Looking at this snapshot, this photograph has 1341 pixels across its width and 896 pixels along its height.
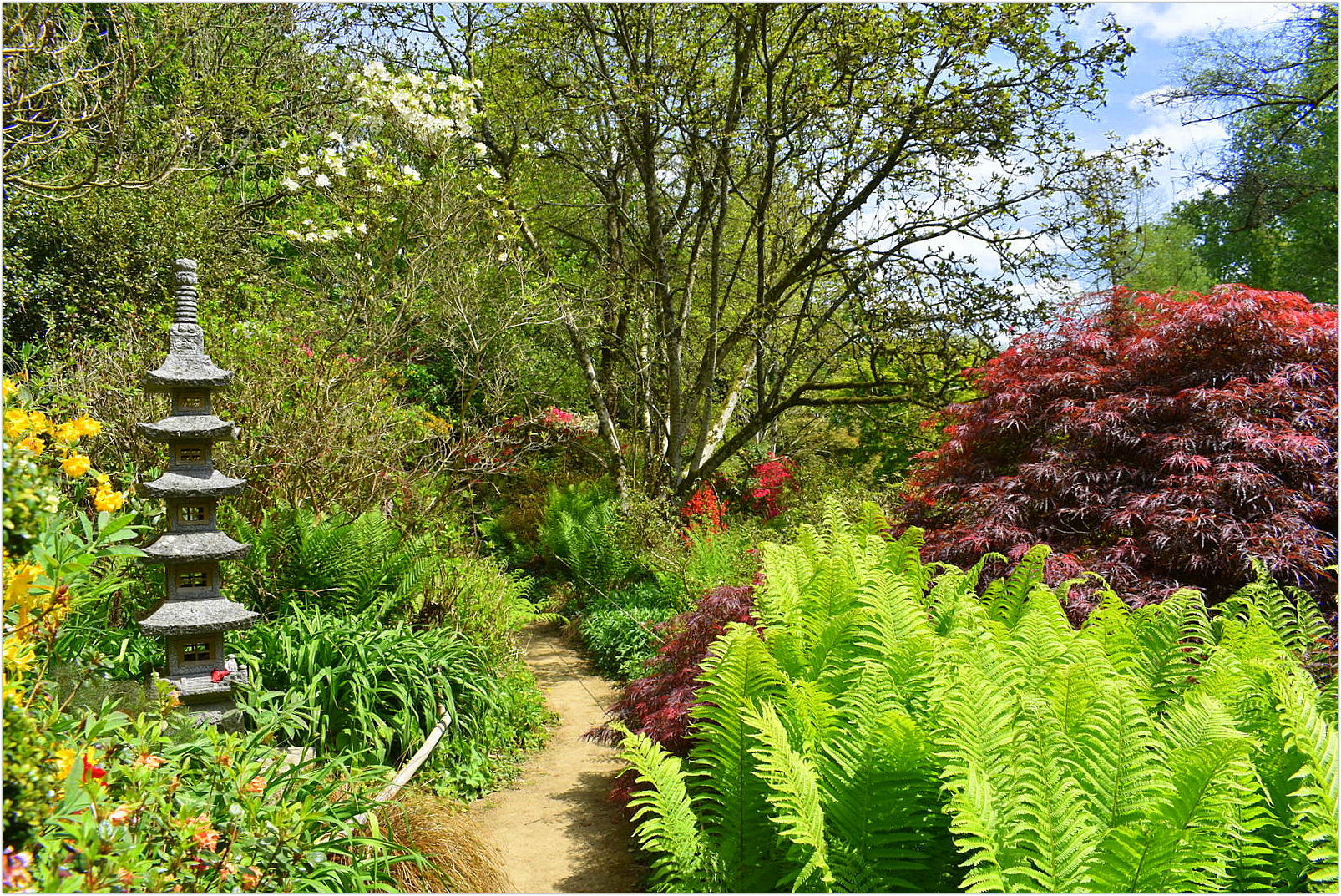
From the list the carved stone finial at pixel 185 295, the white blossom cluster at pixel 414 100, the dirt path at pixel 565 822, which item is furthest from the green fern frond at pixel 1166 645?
the white blossom cluster at pixel 414 100

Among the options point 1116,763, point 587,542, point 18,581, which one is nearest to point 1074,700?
point 1116,763

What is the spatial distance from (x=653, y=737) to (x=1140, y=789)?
7.16 ft

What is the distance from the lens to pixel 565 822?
4055 millimetres

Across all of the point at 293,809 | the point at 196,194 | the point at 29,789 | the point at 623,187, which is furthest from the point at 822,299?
the point at 29,789

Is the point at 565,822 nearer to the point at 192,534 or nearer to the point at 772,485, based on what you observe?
the point at 192,534

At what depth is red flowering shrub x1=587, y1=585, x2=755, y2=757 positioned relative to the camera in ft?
12.1

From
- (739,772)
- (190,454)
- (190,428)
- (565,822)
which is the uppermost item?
(190,428)

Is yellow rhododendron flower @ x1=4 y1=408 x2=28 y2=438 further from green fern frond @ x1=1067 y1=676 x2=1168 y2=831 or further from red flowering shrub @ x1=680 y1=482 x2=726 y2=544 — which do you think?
red flowering shrub @ x1=680 y1=482 x2=726 y2=544

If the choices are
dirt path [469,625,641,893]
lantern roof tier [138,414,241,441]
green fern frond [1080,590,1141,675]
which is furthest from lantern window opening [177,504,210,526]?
green fern frond [1080,590,1141,675]

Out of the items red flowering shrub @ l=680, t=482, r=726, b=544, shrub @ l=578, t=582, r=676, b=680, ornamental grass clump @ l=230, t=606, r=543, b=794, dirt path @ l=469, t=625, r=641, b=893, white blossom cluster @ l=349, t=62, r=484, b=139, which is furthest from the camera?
red flowering shrub @ l=680, t=482, r=726, b=544

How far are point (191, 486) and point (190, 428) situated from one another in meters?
0.26

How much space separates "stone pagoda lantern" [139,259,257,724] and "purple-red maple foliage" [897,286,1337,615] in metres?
3.53

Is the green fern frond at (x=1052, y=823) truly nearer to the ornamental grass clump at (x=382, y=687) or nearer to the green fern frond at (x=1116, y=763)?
the green fern frond at (x=1116, y=763)

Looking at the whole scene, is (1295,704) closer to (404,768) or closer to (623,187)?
(404,768)
